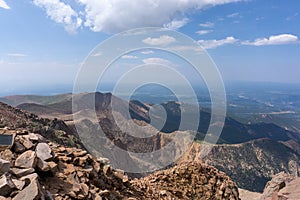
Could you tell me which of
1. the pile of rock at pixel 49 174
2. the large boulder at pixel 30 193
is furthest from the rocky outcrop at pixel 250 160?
the large boulder at pixel 30 193

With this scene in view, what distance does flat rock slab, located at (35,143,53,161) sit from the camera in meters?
Answer: 9.71

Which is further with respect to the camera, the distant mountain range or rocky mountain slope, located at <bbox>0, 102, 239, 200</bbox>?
the distant mountain range

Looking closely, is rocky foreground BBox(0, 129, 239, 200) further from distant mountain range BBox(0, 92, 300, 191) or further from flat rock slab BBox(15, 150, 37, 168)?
distant mountain range BBox(0, 92, 300, 191)

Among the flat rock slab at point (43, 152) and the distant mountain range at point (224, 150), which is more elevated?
the flat rock slab at point (43, 152)

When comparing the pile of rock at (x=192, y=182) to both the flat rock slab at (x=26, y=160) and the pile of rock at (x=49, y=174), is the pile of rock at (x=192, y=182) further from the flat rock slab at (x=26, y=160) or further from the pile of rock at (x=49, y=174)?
the flat rock slab at (x=26, y=160)

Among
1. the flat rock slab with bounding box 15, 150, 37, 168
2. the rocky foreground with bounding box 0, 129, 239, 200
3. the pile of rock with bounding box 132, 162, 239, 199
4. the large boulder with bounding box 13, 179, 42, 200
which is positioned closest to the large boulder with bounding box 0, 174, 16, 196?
the rocky foreground with bounding box 0, 129, 239, 200

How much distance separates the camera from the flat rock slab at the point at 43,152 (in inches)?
382

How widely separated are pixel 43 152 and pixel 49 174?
97 centimetres

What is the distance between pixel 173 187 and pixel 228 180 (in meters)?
6.52

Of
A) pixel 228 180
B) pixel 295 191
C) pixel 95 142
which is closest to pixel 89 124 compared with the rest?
pixel 95 142

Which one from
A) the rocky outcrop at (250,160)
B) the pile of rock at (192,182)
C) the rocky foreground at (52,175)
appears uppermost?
the rocky foreground at (52,175)

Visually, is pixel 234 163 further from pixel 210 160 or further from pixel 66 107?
pixel 66 107

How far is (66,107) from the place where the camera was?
152 meters

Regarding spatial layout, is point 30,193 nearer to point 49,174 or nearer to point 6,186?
point 6,186
